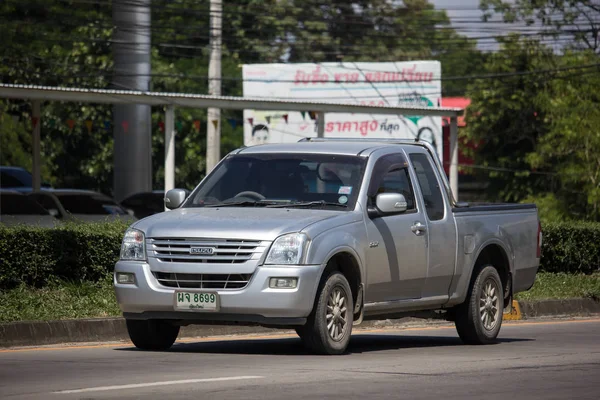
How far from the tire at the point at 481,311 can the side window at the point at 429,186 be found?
0.95 meters

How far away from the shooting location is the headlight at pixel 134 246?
10875 mm

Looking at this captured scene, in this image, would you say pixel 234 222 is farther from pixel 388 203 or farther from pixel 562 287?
pixel 562 287

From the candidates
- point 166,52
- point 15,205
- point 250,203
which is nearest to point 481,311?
point 250,203

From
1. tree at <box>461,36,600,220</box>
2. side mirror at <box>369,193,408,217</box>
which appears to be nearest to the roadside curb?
side mirror at <box>369,193,408,217</box>

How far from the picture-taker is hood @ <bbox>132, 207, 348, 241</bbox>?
1044cm

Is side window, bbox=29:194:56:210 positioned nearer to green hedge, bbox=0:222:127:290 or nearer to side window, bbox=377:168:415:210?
green hedge, bbox=0:222:127:290

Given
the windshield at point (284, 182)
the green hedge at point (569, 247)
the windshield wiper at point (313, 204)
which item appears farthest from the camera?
the green hedge at point (569, 247)

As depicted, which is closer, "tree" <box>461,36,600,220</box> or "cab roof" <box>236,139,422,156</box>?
"cab roof" <box>236,139,422,156</box>

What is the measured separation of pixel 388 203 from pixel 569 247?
10.6 m

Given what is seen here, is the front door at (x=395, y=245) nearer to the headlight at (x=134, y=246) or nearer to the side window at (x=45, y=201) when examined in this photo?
the headlight at (x=134, y=246)

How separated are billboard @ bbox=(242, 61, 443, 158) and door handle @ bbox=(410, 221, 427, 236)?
131ft

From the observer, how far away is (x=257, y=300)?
407 inches

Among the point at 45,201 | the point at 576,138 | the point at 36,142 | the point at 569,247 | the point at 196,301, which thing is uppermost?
the point at 196,301

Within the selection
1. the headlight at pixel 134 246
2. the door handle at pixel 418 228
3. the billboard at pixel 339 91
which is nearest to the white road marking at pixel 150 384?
the headlight at pixel 134 246
